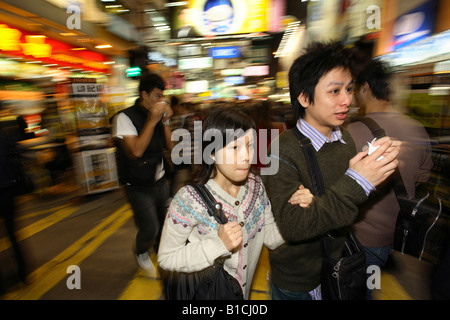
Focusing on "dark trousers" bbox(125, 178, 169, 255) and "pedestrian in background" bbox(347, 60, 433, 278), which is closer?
"pedestrian in background" bbox(347, 60, 433, 278)

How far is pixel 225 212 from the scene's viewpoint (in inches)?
55.7

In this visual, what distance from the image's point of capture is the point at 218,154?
1411mm

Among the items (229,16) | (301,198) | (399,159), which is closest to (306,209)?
(301,198)

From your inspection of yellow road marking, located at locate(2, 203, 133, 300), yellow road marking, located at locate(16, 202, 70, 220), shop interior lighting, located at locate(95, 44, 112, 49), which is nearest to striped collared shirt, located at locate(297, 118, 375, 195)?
yellow road marking, located at locate(2, 203, 133, 300)

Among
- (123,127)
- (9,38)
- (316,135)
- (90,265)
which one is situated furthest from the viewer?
(9,38)

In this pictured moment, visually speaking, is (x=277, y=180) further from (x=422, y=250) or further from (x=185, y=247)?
(x=422, y=250)

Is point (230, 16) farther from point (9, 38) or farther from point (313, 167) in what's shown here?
point (313, 167)

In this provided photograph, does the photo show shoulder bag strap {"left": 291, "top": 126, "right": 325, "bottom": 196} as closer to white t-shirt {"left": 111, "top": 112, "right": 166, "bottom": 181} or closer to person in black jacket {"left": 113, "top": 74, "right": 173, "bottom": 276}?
person in black jacket {"left": 113, "top": 74, "right": 173, "bottom": 276}

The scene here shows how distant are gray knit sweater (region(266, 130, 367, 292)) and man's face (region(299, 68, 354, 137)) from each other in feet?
0.59

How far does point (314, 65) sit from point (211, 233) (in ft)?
3.58

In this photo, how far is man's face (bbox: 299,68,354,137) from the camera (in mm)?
1351

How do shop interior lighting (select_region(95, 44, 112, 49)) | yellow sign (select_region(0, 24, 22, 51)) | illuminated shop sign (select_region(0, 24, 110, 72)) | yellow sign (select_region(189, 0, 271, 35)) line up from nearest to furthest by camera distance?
yellow sign (select_region(0, 24, 22, 51)) → illuminated shop sign (select_region(0, 24, 110, 72)) → yellow sign (select_region(189, 0, 271, 35)) → shop interior lighting (select_region(95, 44, 112, 49))

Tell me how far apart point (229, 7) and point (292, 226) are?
7039 mm
